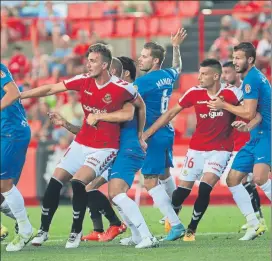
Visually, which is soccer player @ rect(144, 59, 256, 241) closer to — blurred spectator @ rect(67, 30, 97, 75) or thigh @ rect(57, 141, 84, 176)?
thigh @ rect(57, 141, 84, 176)

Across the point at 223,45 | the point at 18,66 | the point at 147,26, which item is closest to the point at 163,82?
the point at 223,45

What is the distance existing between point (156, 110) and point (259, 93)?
1.39 metres

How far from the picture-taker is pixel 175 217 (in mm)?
12586

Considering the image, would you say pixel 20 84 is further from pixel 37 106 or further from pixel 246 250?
pixel 246 250

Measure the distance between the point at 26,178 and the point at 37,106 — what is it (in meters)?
2.83

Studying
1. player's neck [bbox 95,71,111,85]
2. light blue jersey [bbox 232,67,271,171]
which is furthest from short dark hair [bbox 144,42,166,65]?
player's neck [bbox 95,71,111,85]

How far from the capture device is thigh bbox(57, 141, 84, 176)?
1152cm

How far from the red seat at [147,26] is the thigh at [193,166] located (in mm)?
10862

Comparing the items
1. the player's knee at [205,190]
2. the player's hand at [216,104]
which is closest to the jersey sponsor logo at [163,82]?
the player's hand at [216,104]

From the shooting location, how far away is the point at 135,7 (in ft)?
82.6

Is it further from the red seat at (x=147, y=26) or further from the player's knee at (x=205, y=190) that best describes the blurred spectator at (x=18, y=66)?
the player's knee at (x=205, y=190)

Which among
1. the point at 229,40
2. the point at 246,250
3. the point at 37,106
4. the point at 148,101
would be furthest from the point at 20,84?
the point at 246,250

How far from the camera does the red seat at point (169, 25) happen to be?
23906mm

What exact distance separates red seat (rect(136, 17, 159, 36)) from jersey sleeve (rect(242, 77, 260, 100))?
37.1ft
